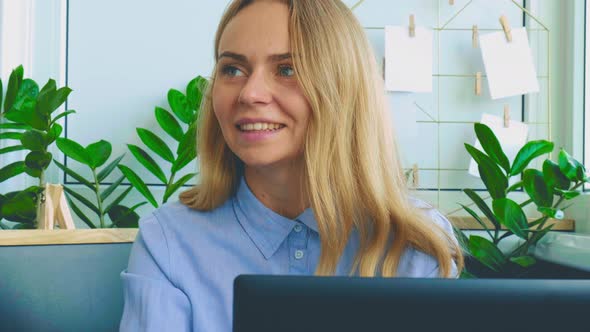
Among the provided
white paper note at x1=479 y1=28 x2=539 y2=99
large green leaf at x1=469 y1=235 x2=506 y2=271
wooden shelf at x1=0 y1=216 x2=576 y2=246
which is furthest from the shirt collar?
white paper note at x1=479 y1=28 x2=539 y2=99

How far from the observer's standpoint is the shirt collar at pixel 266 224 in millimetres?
926

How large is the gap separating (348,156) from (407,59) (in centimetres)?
110

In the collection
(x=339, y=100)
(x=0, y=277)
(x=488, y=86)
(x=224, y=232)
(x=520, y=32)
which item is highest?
(x=520, y=32)

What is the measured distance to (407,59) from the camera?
195 centimetres

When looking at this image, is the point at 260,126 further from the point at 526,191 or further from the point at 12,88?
the point at 12,88

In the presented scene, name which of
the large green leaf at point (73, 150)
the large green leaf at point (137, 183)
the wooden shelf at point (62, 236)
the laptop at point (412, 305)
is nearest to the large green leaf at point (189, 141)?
the large green leaf at point (137, 183)

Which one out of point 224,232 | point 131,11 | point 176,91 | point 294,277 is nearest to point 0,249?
point 224,232

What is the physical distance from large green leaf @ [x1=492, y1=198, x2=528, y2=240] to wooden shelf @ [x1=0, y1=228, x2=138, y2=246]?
831 millimetres

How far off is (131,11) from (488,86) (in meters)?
1.10

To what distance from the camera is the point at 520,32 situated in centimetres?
193

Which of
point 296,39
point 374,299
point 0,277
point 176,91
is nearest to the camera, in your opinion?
point 374,299

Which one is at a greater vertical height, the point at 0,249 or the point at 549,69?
the point at 549,69

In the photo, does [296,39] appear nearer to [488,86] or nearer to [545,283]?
[545,283]

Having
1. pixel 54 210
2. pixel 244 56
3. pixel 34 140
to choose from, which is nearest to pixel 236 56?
pixel 244 56
